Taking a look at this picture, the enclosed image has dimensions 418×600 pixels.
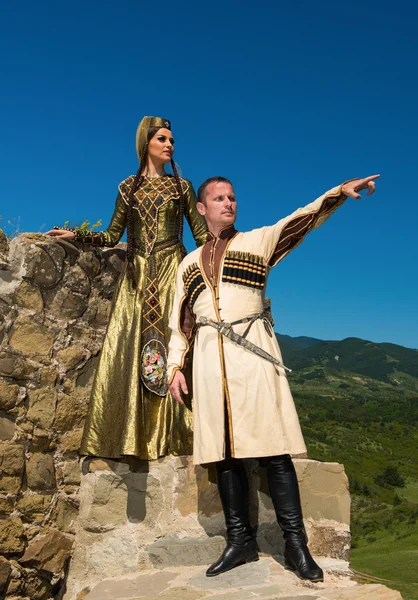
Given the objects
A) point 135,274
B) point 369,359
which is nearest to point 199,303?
point 135,274

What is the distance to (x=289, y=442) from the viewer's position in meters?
2.97

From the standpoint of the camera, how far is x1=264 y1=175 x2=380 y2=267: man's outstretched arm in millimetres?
2994

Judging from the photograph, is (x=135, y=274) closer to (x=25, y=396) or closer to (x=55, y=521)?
(x=25, y=396)

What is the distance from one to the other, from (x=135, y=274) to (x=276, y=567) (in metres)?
1.98

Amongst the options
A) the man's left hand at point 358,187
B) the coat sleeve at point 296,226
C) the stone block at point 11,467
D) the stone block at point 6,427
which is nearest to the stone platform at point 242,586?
the stone block at point 11,467

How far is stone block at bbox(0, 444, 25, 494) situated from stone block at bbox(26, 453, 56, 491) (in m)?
0.07

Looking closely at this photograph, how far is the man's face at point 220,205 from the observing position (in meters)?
3.36

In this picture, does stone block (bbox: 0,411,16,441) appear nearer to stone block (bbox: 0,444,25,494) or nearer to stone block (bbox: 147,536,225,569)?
stone block (bbox: 0,444,25,494)

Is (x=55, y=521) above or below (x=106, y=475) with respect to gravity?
below

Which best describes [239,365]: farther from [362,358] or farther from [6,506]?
[362,358]

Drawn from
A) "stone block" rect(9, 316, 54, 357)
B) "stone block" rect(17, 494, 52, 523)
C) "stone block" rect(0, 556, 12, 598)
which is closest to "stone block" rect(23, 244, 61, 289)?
"stone block" rect(9, 316, 54, 357)

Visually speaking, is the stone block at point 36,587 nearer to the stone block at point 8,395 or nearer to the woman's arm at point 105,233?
the stone block at point 8,395

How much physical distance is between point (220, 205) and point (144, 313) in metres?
0.89

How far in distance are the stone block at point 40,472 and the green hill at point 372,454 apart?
13.3 metres
